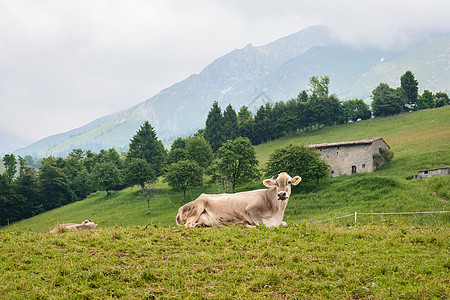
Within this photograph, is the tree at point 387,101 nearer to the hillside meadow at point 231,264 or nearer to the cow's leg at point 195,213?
the hillside meadow at point 231,264

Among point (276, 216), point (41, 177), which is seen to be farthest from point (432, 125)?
point (41, 177)

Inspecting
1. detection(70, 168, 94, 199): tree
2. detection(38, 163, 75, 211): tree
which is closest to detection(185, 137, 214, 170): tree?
detection(70, 168, 94, 199): tree

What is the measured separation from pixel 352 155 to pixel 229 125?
5225cm

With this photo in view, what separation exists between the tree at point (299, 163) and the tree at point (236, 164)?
12.4ft

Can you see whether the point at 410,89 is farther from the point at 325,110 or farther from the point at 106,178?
the point at 106,178

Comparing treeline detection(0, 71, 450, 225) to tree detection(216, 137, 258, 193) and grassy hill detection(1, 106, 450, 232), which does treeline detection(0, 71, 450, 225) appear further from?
grassy hill detection(1, 106, 450, 232)

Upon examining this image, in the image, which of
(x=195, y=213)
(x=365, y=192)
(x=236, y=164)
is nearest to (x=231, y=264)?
(x=195, y=213)

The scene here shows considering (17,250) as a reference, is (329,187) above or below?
below

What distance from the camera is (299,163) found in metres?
51.2

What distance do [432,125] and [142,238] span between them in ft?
258

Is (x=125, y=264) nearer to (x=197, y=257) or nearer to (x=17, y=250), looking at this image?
(x=197, y=257)

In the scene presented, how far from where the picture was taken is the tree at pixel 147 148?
9050cm

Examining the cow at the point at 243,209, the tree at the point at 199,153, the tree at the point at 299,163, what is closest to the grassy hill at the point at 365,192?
the tree at the point at 299,163

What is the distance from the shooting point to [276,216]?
13602mm
